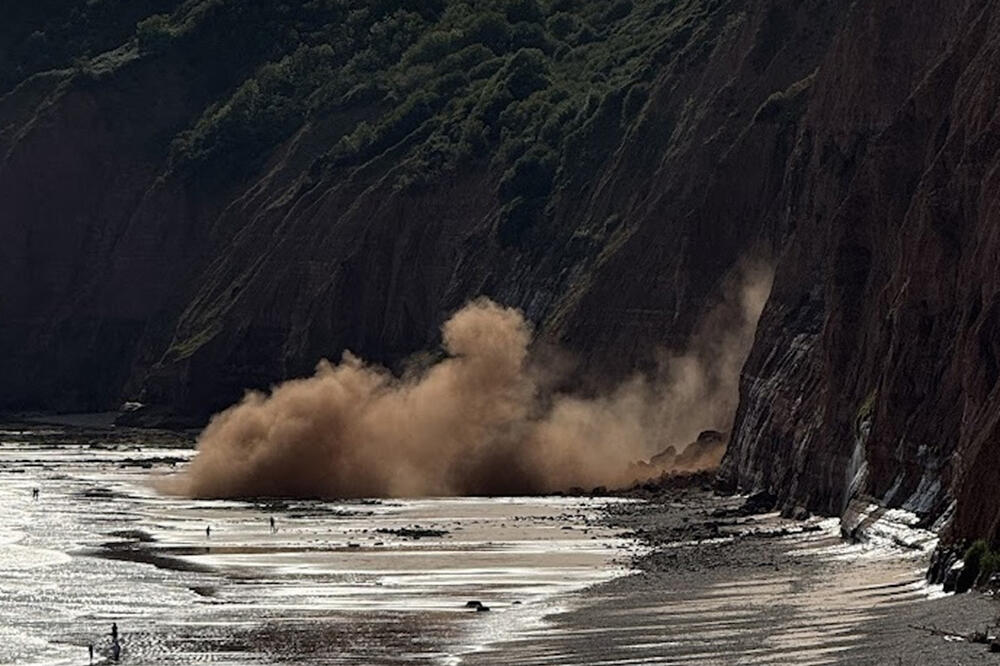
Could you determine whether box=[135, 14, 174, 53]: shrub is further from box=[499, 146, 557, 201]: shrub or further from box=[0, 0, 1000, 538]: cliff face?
box=[499, 146, 557, 201]: shrub

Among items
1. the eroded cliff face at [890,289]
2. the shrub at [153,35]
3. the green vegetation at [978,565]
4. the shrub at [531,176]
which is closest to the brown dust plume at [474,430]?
the eroded cliff face at [890,289]

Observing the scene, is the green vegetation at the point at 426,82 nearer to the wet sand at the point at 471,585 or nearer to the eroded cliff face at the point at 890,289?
the eroded cliff face at the point at 890,289

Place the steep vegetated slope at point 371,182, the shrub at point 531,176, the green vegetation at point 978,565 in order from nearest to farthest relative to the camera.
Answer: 1. the green vegetation at point 978,565
2. the steep vegetated slope at point 371,182
3. the shrub at point 531,176

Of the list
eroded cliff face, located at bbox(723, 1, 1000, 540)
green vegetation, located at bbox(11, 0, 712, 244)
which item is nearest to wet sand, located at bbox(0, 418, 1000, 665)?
eroded cliff face, located at bbox(723, 1, 1000, 540)

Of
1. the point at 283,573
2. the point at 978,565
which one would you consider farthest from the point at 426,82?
the point at 978,565

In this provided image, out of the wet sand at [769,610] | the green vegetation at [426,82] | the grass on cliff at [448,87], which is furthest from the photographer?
the green vegetation at [426,82]

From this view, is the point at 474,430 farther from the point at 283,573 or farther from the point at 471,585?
the point at 471,585

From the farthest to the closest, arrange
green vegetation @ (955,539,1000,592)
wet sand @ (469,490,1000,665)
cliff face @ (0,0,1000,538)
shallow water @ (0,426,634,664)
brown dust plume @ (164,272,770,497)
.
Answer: brown dust plume @ (164,272,770,497) → cliff face @ (0,0,1000,538) → shallow water @ (0,426,634,664) → green vegetation @ (955,539,1000,592) → wet sand @ (469,490,1000,665)
